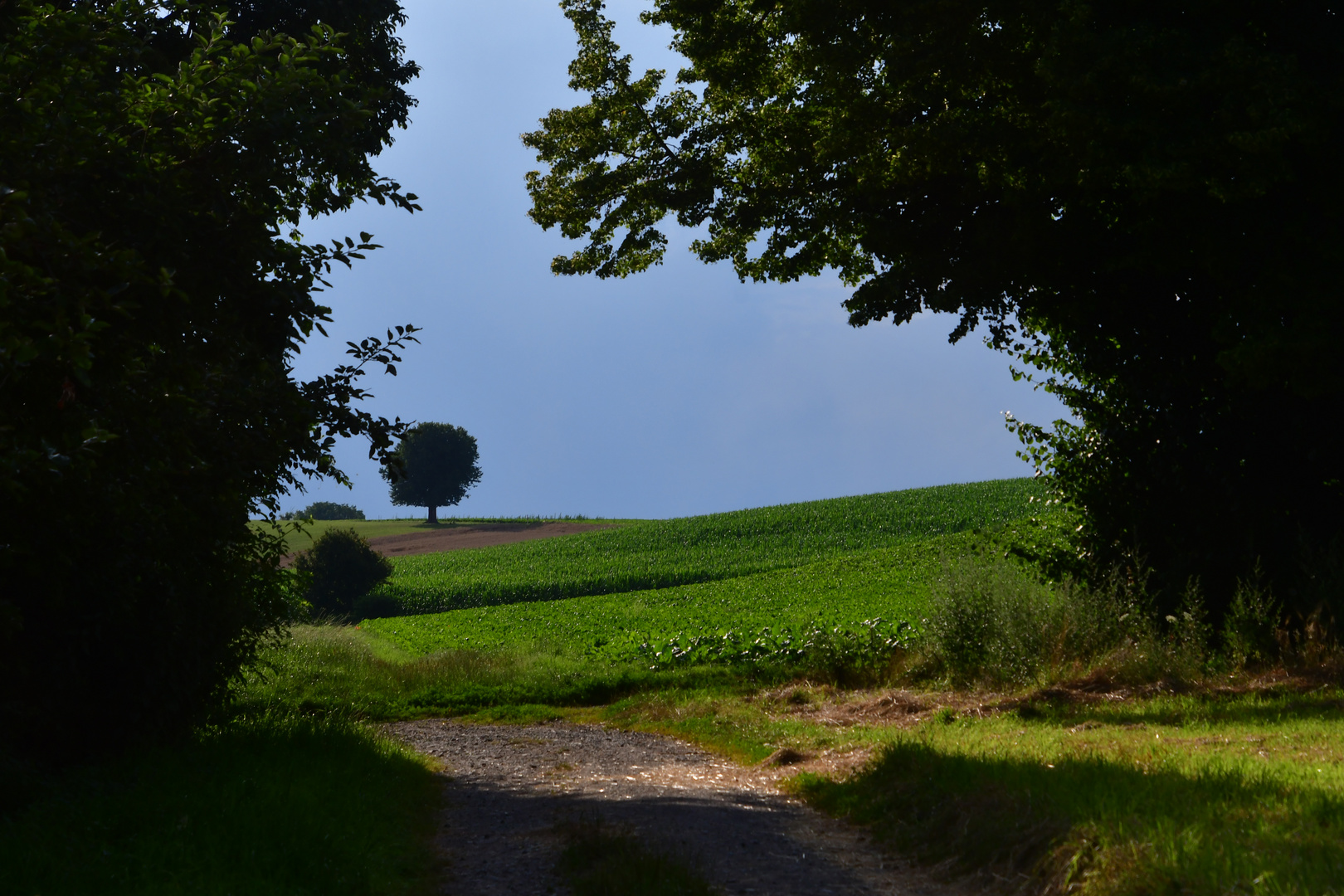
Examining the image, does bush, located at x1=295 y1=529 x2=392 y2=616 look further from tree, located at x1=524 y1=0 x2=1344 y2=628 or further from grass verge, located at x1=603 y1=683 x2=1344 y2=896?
grass verge, located at x1=603 y1=683 x2=1344 y2=896

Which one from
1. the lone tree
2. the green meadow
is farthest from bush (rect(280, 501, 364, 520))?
the green meadow

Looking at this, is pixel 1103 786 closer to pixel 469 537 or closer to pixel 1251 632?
pixel 1251 632

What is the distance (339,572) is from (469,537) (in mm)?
28143

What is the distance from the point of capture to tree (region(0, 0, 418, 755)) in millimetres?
6035

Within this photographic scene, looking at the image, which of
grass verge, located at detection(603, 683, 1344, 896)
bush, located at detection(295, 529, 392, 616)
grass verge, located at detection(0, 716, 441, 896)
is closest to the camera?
grass verge, located at detection(603, 683, 1344, 896)

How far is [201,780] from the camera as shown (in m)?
7.80

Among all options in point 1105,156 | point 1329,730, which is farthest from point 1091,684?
point 1105,156

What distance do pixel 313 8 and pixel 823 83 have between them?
857cm

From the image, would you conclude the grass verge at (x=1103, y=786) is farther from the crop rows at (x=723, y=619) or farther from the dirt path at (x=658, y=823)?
the crop rows at (x=723, y=619)

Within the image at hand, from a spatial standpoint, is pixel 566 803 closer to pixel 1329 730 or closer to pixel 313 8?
pixel 1329 730

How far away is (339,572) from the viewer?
1737 inches

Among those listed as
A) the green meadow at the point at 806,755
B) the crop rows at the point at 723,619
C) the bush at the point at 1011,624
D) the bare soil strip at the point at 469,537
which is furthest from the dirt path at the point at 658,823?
the bare soil strip at the point at 469,537

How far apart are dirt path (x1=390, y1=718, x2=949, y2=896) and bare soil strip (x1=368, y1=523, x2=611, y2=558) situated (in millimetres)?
54470

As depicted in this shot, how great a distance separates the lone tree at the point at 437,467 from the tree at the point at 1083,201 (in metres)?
69.1
